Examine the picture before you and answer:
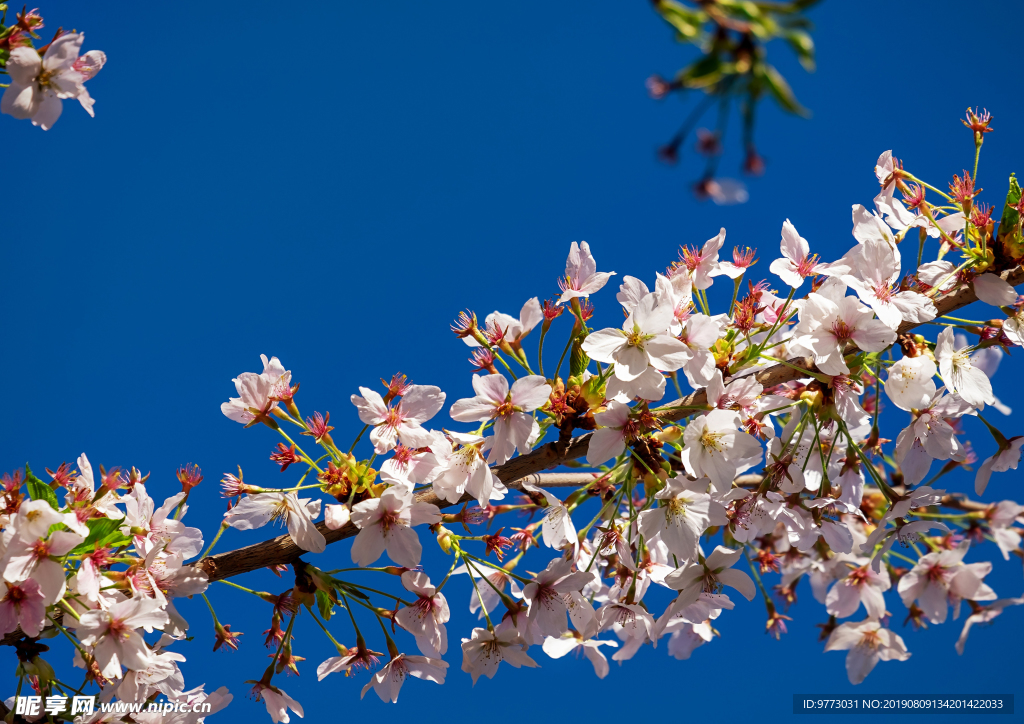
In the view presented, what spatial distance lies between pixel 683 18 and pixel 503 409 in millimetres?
977

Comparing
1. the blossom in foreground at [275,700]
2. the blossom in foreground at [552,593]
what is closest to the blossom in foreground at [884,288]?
the blossom in foreground at [552,593]

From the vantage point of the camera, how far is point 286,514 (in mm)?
1645

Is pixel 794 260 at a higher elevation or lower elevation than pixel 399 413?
higher

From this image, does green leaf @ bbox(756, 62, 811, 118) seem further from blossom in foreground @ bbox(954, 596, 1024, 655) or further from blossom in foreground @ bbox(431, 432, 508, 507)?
blossom in foreground @ bbox(954, 596, 1024, 655)

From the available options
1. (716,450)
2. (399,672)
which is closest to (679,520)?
(716,450)

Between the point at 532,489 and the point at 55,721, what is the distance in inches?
51.6

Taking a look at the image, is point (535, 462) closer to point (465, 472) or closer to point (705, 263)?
point (465, 472)

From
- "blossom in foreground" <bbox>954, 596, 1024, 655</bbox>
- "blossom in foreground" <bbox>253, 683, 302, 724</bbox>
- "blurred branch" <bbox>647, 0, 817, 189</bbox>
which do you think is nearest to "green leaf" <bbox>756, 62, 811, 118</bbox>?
"blurred branch" <bbox>647, 0, 817, 189</bbox>

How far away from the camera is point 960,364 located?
1630 millimetres

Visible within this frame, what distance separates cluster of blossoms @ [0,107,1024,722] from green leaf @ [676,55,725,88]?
31.5 inches

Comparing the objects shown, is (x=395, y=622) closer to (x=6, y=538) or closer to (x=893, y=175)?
(x=6, y=538)

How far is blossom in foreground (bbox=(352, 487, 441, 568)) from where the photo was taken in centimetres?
159

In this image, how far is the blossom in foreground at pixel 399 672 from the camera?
1.85 metres

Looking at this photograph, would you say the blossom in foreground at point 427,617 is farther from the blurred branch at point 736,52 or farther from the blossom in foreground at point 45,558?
the blurred branch at point 736,52
